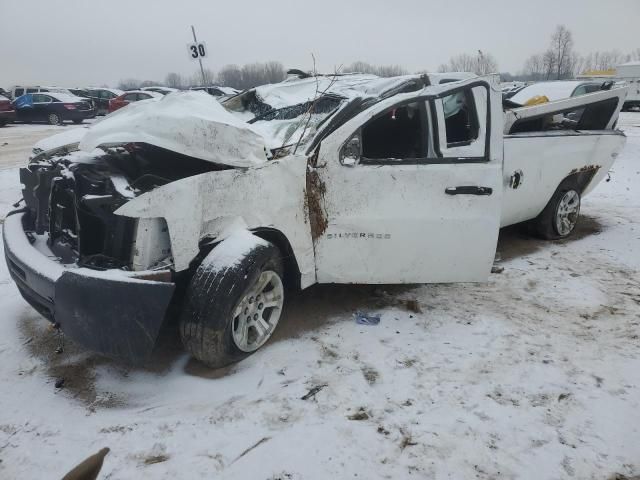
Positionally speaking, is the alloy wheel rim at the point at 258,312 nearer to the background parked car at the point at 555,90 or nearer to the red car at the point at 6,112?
the background parked car at the point at 555,90

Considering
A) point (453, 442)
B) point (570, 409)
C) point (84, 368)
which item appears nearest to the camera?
point (453, 442)

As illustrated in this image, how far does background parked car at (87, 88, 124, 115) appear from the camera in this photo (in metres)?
22.9

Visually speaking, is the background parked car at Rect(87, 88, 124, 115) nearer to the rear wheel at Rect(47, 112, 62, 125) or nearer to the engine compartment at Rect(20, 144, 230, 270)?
the rear wheel at Rect(47, 112, 62, 125)

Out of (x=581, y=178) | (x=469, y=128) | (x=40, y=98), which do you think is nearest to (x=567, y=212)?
(x=581, y=178)

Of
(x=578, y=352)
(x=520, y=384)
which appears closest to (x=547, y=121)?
(x=578, y=352)

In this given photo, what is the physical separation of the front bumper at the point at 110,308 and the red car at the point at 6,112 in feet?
63.9

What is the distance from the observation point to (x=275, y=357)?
3.10 metres

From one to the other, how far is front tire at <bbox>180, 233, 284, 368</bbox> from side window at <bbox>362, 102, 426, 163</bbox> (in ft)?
4.46

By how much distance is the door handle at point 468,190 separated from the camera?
3.34 meters

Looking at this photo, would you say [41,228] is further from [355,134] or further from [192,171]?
[355,134]

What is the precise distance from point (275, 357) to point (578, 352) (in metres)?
2.02

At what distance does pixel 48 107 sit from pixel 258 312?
20335 millimetres

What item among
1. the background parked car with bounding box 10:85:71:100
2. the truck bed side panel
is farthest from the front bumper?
the background parked car with bounding box 10:85:71:100

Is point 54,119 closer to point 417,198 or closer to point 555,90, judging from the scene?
point 555,90
